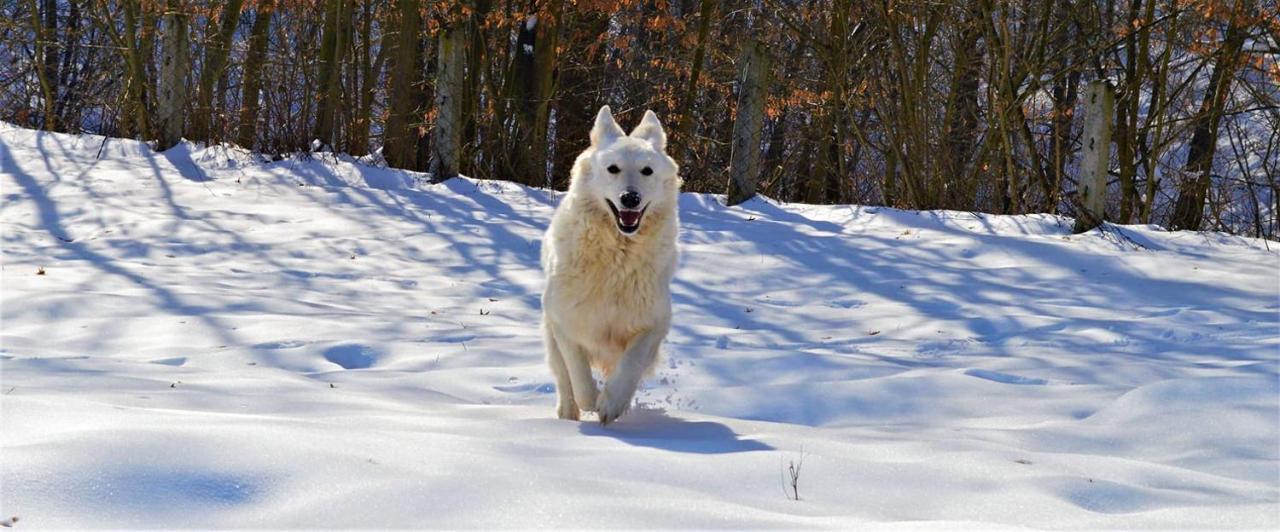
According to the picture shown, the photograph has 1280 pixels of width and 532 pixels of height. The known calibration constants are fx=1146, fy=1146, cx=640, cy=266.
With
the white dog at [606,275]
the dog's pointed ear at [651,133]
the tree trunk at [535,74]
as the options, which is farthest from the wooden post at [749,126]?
the white dog at [606,275]

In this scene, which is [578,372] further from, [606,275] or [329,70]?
[329,70]

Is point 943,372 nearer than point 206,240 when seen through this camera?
Yes

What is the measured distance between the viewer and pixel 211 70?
1659 centimetres

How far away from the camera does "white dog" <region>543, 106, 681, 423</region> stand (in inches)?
189

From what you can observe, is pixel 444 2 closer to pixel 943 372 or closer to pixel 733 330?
pixel 733 330

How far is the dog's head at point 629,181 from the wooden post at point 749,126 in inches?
260

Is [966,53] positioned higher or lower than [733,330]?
higher

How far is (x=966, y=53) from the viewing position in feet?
49.9

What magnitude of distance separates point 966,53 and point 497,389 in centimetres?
1160

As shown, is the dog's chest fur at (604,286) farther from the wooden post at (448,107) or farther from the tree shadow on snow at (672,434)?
the wooden post at (448,107)

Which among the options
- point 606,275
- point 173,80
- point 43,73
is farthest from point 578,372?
point 43,73

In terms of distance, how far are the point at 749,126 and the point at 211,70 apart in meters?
8.84

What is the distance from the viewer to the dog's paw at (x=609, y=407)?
4.42 metres

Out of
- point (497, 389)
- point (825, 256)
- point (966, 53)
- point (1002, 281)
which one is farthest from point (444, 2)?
point (497, 389)
